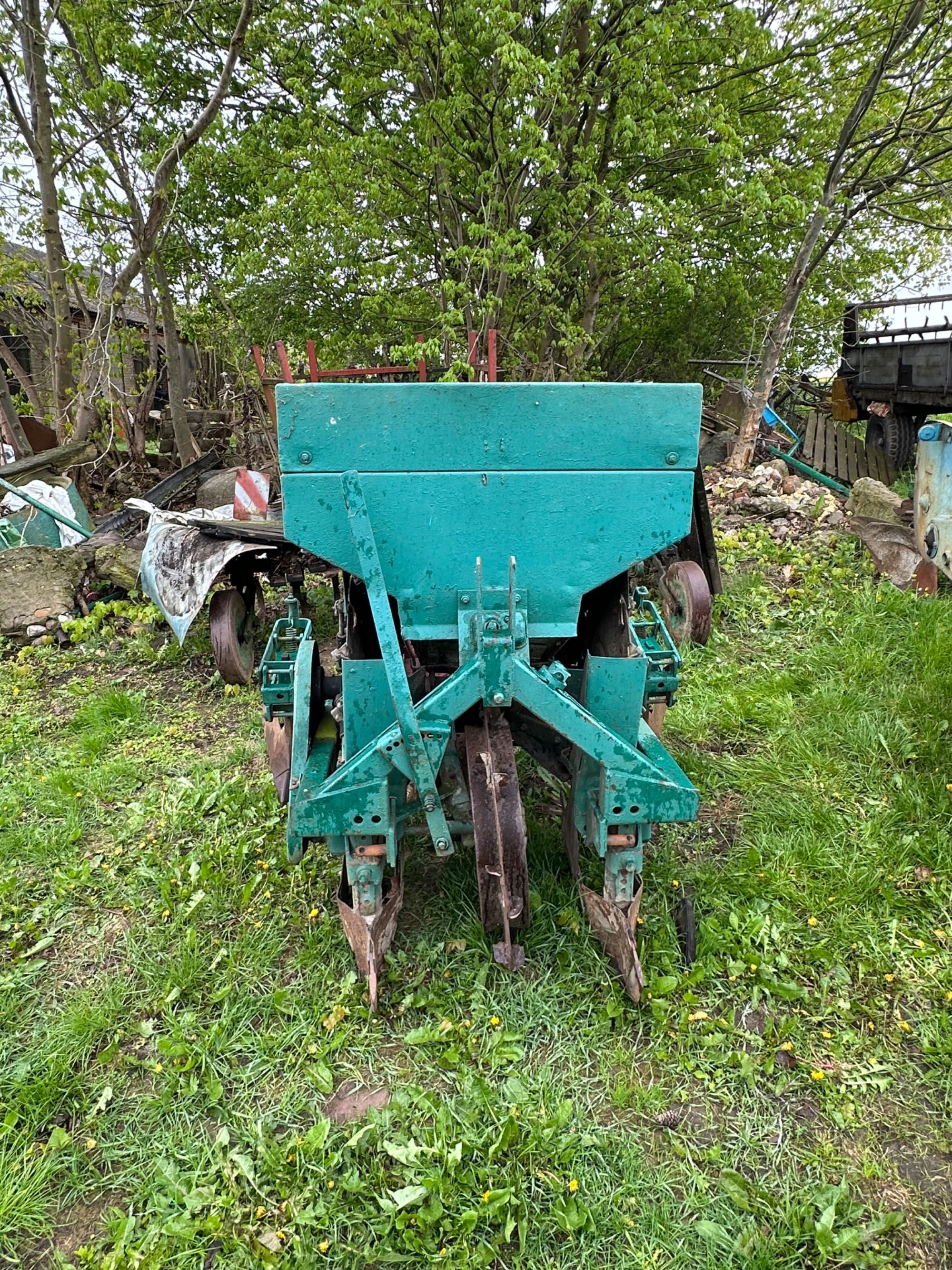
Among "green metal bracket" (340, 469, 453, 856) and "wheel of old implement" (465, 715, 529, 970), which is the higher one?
"green metal bracket" (340, 469, 453, 856)

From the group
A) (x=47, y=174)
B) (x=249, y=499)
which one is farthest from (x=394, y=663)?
(x=47, y=174)

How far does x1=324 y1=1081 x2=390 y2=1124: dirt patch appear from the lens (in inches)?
81.0

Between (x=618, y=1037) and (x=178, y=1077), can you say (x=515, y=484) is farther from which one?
(x=178, y=1077)

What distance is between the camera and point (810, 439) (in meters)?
9.76

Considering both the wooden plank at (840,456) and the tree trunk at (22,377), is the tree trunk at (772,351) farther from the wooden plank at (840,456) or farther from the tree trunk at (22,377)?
the tree trunk at (22,377)

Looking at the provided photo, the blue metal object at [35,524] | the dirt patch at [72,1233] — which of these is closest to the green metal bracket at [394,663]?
the dirt patch at [72,1233]

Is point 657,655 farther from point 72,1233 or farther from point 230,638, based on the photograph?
point 230,638

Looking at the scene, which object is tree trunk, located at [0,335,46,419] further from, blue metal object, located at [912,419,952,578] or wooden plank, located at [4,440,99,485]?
blue metal object, located at [912,419,952,578]

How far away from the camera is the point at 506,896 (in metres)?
2.20

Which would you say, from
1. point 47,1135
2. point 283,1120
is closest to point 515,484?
Result: point 283,1120

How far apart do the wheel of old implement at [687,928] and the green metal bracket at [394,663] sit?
962 mm

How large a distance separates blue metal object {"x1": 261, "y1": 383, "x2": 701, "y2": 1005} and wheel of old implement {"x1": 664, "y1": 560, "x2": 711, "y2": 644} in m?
2.40

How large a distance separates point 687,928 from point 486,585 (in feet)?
4.49

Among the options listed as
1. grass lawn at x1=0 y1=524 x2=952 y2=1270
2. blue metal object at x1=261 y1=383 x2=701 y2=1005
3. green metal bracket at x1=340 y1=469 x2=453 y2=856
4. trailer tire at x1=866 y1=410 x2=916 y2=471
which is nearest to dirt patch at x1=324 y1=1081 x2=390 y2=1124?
grass lawn at x1=0 y1=524 x2=952 y2=1270
